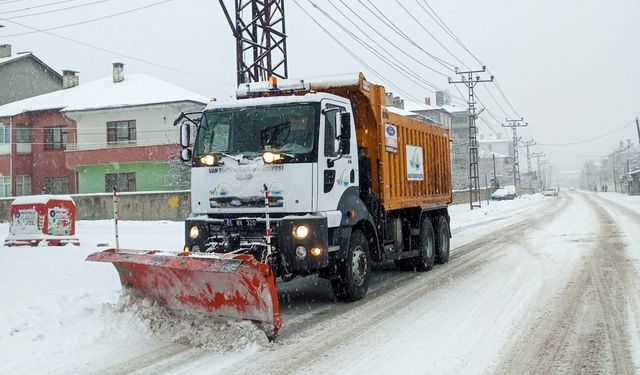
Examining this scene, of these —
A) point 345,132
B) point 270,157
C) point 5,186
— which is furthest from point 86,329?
point 5,186

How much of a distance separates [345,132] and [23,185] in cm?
3828

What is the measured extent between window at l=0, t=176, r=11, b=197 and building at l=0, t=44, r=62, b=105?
874cm

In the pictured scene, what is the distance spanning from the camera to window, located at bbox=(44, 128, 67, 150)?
39.2 meters

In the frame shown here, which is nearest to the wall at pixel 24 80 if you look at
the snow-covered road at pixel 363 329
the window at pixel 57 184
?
the window at pixel 57 184

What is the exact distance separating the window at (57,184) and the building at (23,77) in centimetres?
1014

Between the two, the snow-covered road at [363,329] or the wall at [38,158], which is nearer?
the snow-covered road at [363,329]

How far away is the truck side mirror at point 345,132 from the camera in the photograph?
24.0ft

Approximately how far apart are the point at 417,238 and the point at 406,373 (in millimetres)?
6089

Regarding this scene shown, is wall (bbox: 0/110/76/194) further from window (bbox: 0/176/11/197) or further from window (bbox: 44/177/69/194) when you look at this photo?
window (bbox: 0/176/11/197)

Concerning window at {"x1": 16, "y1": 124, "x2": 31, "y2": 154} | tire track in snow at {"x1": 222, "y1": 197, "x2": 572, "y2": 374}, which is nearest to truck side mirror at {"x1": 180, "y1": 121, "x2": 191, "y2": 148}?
tire track in snow at {"x1": 222, "y1": 197, "x2": 572, "y2": 374}

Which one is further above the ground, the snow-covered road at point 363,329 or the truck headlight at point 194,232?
the truck headlight at point 194,232

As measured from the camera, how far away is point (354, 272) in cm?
770

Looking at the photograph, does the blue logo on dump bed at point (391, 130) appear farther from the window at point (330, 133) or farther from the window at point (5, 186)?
the window at point (5, 186)

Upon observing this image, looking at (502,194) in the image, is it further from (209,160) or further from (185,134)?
(209,160)
